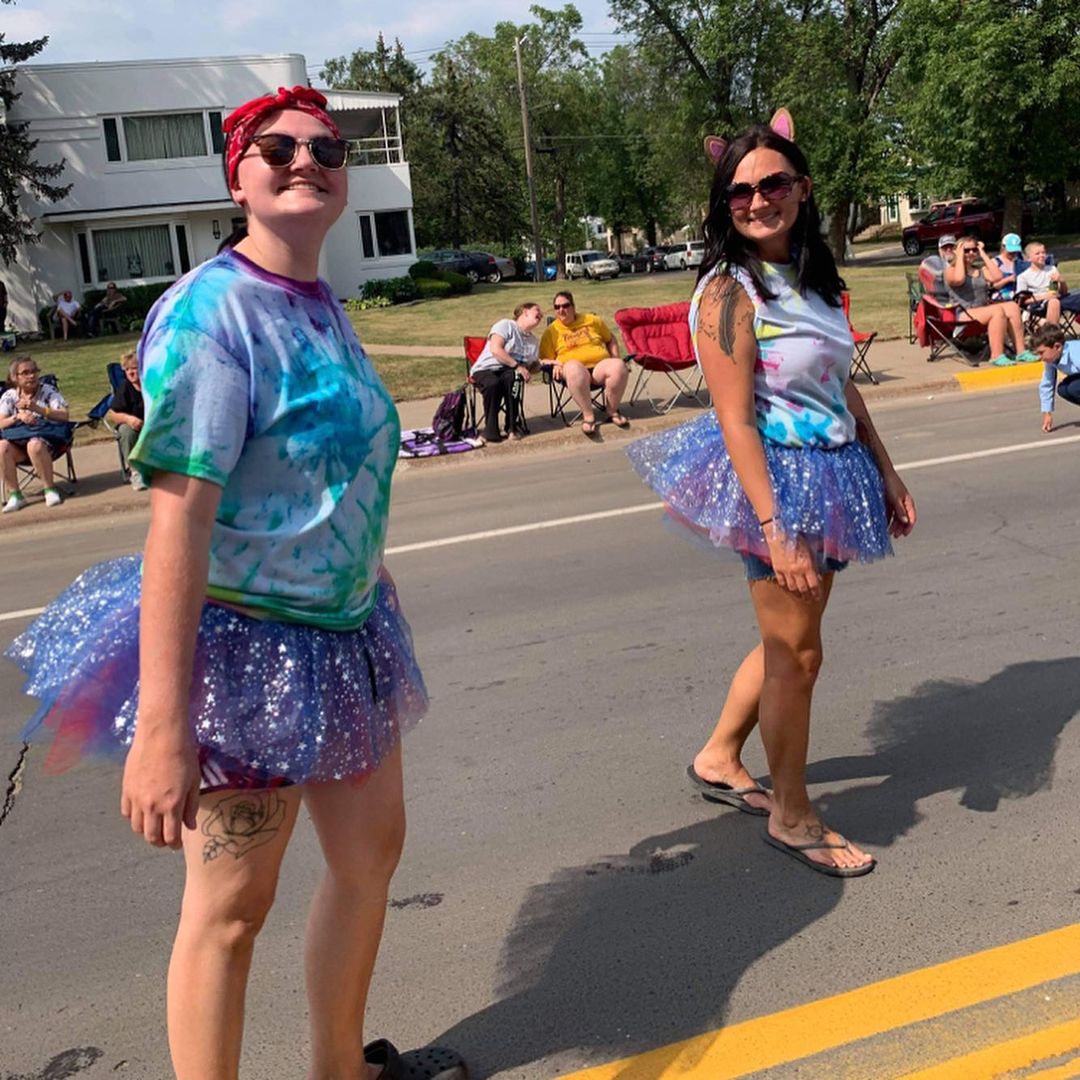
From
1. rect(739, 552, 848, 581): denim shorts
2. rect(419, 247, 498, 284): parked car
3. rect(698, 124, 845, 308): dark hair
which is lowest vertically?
rect(739, 552, 848, 581): denim shorts

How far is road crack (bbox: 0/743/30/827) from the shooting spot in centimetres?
455

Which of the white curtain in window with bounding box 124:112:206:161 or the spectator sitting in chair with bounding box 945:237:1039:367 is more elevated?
the white curtain in window with bounding box 124:112:206:161

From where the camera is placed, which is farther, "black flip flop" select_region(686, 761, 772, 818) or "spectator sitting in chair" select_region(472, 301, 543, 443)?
"spectator sitting in chair" select_region(472, 301, 543, 443)

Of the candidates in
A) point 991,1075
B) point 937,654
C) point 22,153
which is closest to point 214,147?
point 22,153

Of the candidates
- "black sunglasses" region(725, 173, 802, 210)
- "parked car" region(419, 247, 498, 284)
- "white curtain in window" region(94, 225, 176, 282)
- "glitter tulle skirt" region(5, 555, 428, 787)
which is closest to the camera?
"glitter tulle skirt" region(5, 555, 428, 787)

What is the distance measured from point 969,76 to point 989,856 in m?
31.4

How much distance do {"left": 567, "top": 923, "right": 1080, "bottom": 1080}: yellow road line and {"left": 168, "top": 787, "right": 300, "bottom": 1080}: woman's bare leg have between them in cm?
89

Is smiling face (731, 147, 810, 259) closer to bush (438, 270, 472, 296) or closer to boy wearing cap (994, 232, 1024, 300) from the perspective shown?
boy wearing cap (994, 232, 1024, 300)

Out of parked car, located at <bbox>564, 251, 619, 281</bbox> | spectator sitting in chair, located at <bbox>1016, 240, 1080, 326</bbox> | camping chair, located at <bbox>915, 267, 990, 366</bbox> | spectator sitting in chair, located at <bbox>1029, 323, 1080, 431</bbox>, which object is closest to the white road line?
spectator sitting in chair, located at <bbox>1029, 323, 1080, 431</bbox>

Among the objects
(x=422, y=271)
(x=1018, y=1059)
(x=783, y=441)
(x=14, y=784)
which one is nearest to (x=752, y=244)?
(x=783, y=441)

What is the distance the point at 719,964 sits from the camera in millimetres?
3156

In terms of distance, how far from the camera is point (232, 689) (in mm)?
2191

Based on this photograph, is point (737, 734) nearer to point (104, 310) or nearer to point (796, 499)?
point (796, 499)

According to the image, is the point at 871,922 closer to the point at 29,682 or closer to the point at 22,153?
the point at 29,682
